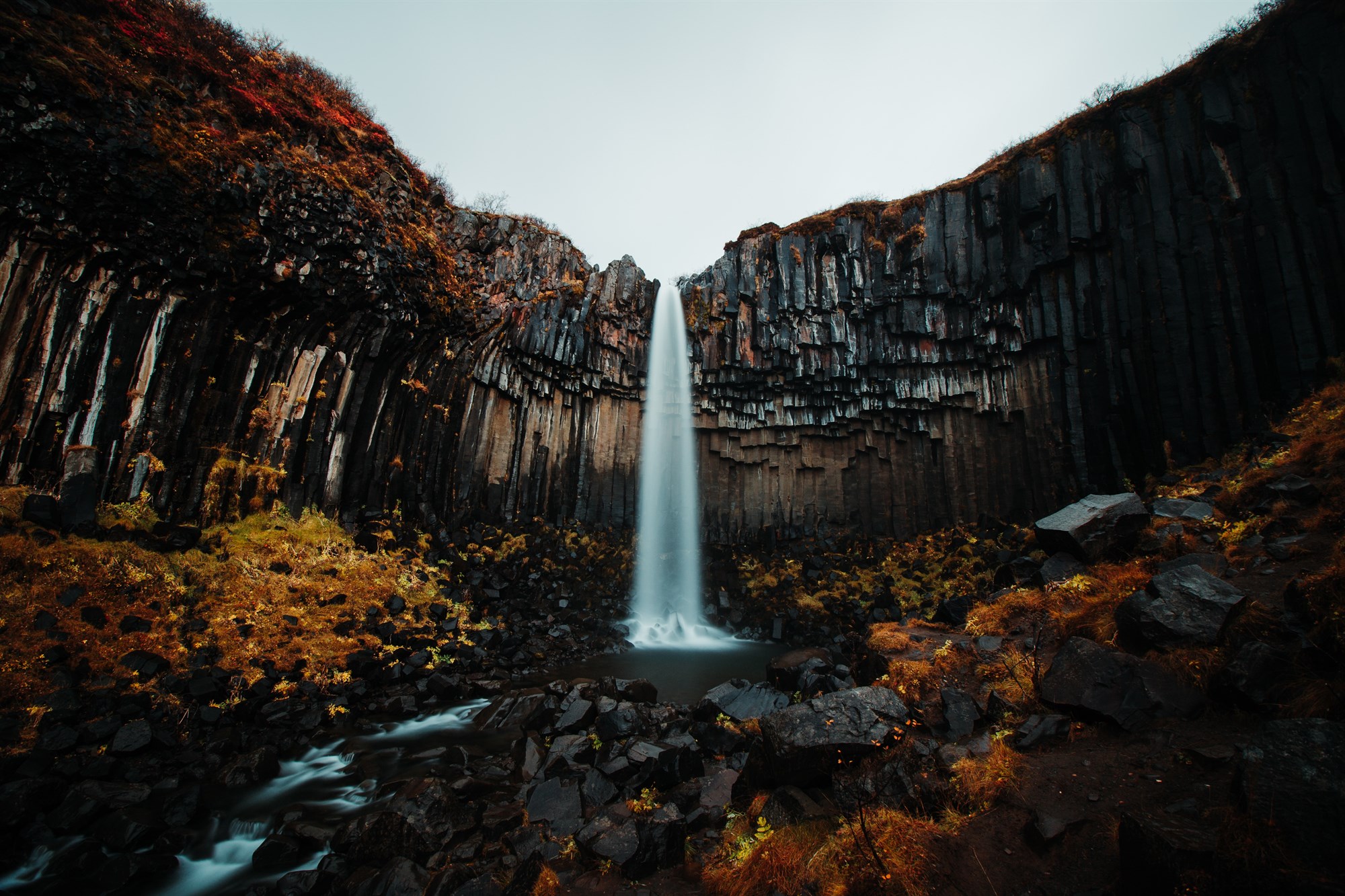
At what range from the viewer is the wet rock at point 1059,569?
8875 millimetres

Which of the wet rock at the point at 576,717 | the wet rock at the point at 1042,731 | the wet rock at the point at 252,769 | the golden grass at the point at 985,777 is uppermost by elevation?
the wet rock at the point at 1042,731

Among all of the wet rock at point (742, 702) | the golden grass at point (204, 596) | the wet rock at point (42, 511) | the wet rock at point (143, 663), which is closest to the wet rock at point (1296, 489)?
the wet rock at point (742, 702)

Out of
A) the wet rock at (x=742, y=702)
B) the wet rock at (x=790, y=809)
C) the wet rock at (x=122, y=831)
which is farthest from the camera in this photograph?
the wet rock at (x=742, y=702)

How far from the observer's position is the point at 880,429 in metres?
21.7

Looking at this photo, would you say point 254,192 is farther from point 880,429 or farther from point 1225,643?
point 880,429

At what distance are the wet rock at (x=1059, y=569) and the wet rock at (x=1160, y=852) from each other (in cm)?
679

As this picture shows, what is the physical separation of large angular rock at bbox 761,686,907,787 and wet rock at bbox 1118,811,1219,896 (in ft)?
6.94

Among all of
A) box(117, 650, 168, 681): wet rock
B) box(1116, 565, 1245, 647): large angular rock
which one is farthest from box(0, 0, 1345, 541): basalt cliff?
box(1116, 565, 1245, 647): large angular rock

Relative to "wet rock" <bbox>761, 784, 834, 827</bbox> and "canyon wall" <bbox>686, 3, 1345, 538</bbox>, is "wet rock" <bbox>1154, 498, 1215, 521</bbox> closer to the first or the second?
"canyon wall" <bbox>686, 3, 1345, 538</bbox>

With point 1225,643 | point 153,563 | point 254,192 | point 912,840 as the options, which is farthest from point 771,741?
point 254,192

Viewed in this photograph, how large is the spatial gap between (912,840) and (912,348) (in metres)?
20.0

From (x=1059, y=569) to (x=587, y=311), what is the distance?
56.3 ft

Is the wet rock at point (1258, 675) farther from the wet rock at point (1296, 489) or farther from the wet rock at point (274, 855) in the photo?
the wet rock at point (274, 855)

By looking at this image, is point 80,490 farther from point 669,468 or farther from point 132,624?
point 669,468
